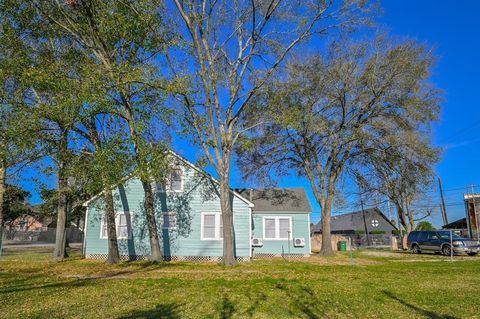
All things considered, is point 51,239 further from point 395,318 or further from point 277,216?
point 395,318

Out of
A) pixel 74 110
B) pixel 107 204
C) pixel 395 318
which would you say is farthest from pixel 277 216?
pixel 395 318

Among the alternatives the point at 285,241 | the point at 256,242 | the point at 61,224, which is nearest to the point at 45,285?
the point at 61,224

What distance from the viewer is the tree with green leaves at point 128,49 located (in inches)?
576

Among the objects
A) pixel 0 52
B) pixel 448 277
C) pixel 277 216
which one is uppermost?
pixel 0 52

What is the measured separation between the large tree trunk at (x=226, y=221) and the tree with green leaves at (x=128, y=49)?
285 centimetres

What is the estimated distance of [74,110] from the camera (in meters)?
13.5

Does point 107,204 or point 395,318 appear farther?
point 107,204

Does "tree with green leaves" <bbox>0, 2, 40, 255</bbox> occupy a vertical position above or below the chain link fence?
above

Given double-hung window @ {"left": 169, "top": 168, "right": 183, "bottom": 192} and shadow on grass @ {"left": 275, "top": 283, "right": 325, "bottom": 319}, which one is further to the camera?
double-hung window @ {"left": 169, "top": 168, "right": 183, "bottom": 192}

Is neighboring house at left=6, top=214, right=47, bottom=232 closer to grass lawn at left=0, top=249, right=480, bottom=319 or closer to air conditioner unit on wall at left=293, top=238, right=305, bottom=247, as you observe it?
air conditioner unit on wall at left=293, top=238, right=305, bottom=247

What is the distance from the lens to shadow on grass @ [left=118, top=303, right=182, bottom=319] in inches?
253

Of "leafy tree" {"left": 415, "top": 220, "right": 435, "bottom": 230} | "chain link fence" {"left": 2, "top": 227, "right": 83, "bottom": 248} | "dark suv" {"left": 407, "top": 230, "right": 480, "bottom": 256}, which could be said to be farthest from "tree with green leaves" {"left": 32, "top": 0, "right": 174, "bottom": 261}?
"leafy tree" {"left": 415, "top": 220, "right": 435, "bottom": 230}

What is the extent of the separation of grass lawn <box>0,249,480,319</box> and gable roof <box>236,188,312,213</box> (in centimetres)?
1008

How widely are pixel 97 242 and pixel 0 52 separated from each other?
10525mm
